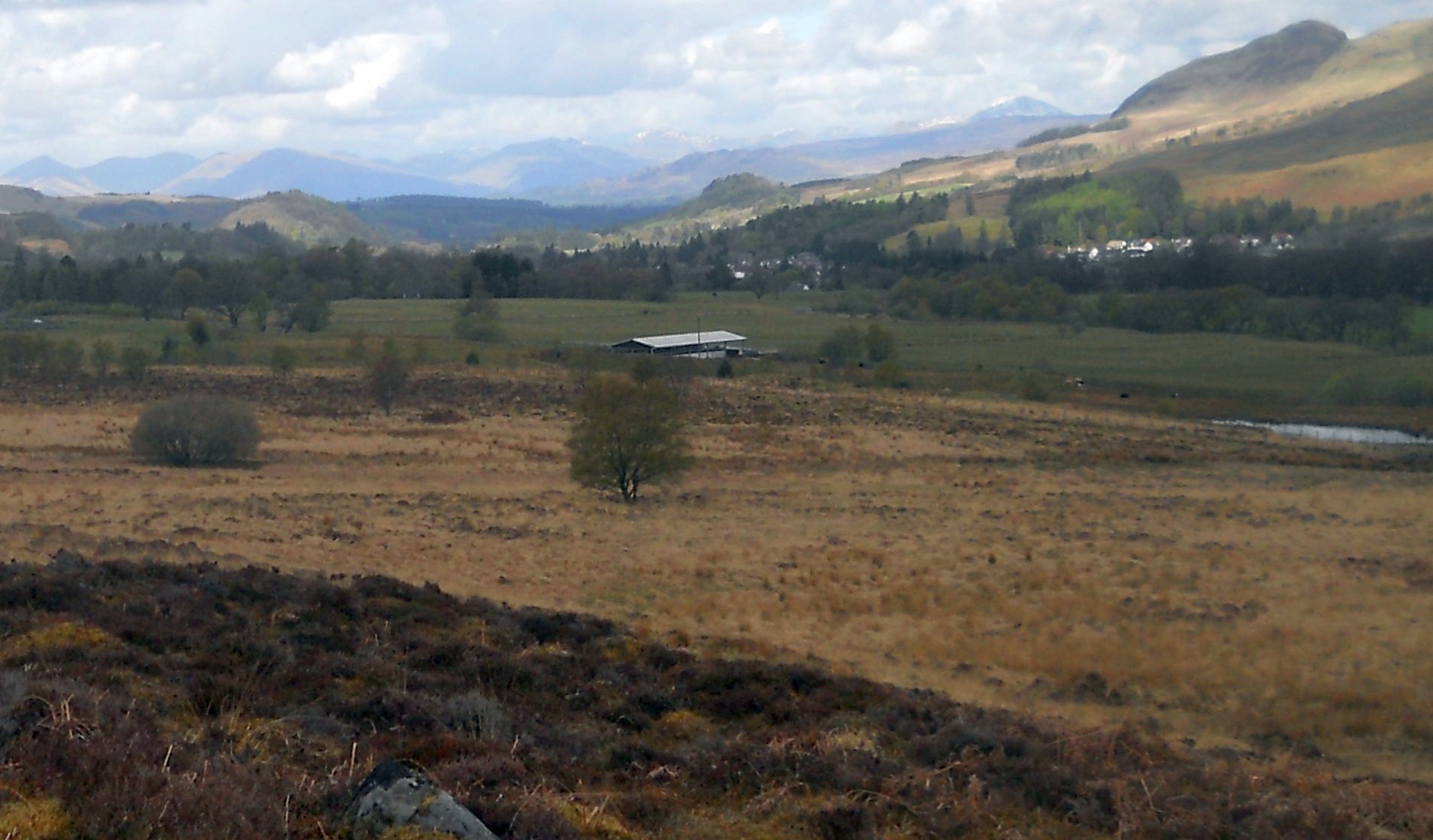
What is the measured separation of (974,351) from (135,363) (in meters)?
49.5

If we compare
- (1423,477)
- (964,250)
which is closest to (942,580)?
Result: (1423,477)

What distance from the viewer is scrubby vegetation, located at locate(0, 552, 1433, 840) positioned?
687 centimetres

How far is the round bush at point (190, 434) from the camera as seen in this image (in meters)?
36.5

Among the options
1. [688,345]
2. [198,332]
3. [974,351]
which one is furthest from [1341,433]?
[198,332]

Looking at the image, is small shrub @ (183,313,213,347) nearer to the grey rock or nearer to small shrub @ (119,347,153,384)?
small shrub @ (119,347,153,384)

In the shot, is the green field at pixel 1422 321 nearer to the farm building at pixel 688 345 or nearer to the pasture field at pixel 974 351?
the pasture field at pixel 974 351

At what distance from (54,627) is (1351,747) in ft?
46.4

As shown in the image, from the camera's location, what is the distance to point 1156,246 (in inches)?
5177

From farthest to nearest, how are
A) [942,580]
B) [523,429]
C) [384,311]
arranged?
[384,311] < [523,429] < [942,580]

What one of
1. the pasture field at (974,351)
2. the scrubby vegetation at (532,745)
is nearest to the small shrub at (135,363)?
the pasture field at (974,351)

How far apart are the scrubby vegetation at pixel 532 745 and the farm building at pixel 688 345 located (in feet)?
205

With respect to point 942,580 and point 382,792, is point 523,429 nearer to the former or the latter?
point 942,580

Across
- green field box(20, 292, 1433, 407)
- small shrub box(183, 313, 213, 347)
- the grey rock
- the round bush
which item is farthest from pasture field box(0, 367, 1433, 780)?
small shrub box(183, 313, 213, 347)

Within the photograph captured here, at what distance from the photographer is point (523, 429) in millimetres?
47344
